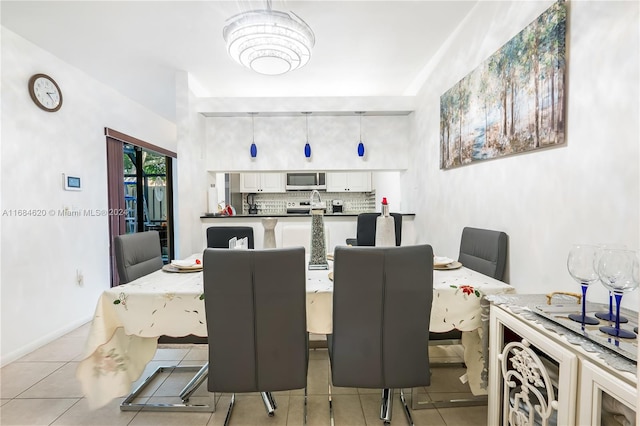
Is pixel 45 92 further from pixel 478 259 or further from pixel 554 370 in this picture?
pixel 554 370

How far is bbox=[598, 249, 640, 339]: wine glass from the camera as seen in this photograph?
95cm

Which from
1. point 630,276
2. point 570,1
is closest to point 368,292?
point 630,276

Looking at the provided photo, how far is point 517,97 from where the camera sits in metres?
1.73

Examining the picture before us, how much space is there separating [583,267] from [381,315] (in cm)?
75

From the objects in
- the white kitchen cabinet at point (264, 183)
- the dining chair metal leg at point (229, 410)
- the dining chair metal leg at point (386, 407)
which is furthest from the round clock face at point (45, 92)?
the dining chair metal leg at point (386, 407)

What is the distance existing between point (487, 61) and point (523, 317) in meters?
1.73

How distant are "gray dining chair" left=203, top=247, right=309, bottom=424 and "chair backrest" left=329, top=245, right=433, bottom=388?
16 cm

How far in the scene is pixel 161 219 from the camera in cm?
505

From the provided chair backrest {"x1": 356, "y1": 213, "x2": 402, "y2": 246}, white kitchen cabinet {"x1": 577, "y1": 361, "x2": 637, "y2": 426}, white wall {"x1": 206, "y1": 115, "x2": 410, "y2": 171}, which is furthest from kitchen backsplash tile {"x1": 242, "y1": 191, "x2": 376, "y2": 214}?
white kitchen cabinet {"x1": 577, "y1": 361, "x2": 637, "y2": 426}

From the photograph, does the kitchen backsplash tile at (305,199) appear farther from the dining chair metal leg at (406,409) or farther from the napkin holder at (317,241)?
the dining chair metal leg at (406,409)

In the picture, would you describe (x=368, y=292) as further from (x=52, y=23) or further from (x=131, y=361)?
(x=52, y=23)

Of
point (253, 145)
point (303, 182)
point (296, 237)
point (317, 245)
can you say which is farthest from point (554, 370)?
point (303, 182)

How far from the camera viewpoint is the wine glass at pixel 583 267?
Answer: 104 cm

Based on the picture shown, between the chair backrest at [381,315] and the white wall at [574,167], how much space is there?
0.77 metres
